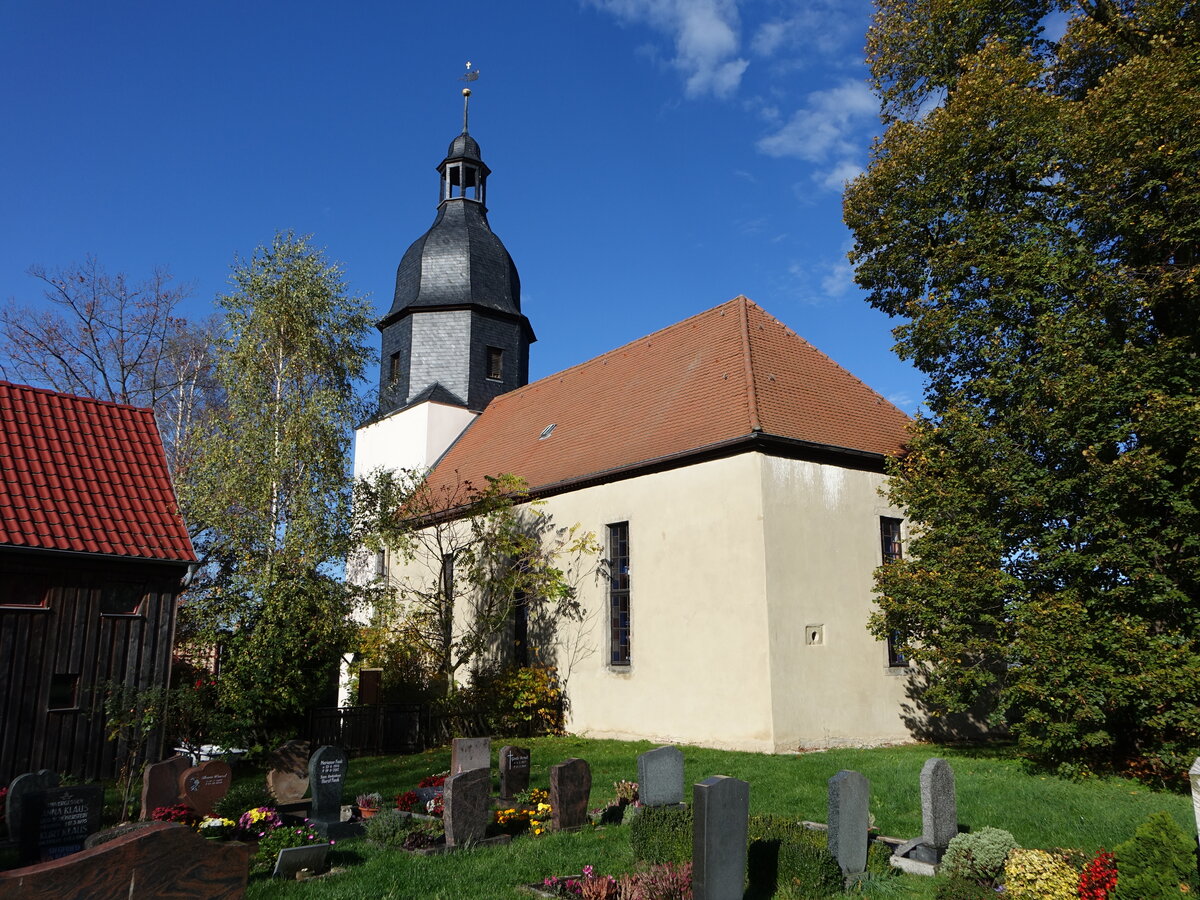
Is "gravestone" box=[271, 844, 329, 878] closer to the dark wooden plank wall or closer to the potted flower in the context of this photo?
the potted flower

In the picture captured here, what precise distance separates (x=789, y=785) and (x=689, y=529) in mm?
5875

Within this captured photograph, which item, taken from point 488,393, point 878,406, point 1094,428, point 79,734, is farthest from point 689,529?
point 488,393

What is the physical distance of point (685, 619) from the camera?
631 inches

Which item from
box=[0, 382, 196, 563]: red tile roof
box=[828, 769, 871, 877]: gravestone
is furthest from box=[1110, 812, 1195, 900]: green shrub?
box=[0, 382, 196, 563]: red tile roof

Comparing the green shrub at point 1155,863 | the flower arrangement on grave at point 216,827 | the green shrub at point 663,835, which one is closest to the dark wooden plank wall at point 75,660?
the flower arrangement on grave at point 216,827

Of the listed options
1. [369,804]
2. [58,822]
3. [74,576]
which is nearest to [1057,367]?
[369,804]

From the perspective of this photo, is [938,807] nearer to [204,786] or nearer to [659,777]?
[659,777]

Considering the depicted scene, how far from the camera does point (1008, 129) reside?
14258 millimetres

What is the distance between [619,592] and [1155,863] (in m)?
12.4

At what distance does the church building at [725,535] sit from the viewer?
1498 centimetres

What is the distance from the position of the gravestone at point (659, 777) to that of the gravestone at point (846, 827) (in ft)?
5.10

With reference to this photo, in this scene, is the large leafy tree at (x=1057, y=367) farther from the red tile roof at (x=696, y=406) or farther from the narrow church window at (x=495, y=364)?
the narrow church window at (x=495, y=364)

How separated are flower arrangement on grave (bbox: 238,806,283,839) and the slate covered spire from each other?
1861cm

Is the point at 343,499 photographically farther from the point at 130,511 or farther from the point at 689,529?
the point at 689,529
